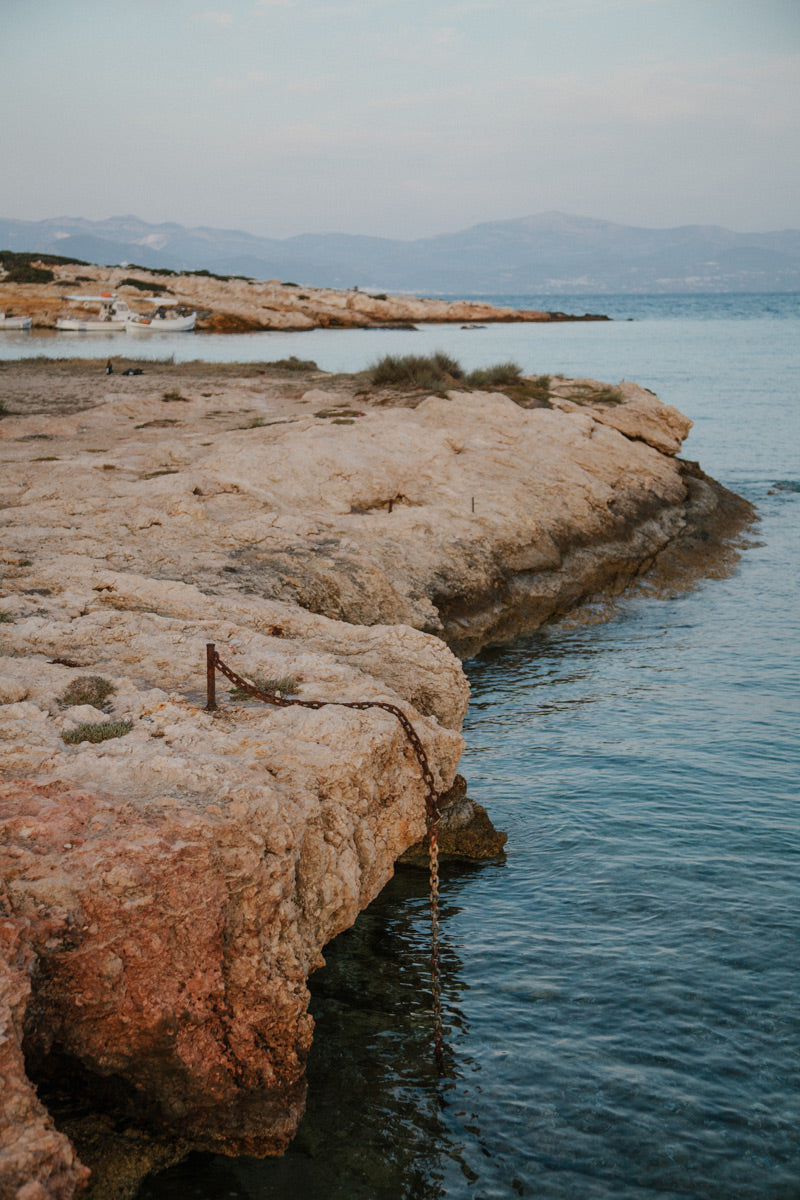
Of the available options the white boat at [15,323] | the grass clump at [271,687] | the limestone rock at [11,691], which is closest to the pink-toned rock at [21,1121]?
the limestone rock at [11,691]

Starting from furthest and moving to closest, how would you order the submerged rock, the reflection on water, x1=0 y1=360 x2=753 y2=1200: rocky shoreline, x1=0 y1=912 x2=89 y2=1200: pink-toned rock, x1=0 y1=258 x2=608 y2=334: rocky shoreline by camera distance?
1. x1=0 y1=258 x2=608 y2=334: rocky shoreline
2. the submerged rock
3. the reflection on water
4. x1=0 y1=360 x2=753 y2=1200: rocky shoreline
5. x1=0 y1=912 x2=89 y2=1200: pink-toned rock

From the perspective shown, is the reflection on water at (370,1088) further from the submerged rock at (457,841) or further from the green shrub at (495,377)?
the green shrub at (495,377)

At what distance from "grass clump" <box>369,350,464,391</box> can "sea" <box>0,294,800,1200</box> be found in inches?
553

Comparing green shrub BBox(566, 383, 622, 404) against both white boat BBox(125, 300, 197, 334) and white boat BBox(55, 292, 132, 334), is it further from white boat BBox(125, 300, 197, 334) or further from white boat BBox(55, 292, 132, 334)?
white boat BBox(55, 292, 132, 334)

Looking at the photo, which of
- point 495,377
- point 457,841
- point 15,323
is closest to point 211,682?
point 457,841

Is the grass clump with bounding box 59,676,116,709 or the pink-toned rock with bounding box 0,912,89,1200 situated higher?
the grass clump with bounding box 59,676,116,709

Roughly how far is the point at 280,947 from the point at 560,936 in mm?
3806

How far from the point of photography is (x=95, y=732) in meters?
8.00

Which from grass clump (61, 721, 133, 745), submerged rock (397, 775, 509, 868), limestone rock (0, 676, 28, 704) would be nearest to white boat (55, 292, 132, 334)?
submerged rock (397, 775, 509, 868)

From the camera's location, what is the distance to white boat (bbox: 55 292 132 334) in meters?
72.8

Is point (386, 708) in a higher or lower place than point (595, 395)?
lower

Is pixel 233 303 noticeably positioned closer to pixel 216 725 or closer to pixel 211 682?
pixel 211 682

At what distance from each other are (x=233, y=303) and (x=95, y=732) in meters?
102

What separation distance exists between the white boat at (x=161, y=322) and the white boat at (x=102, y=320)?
1005 millimetres
